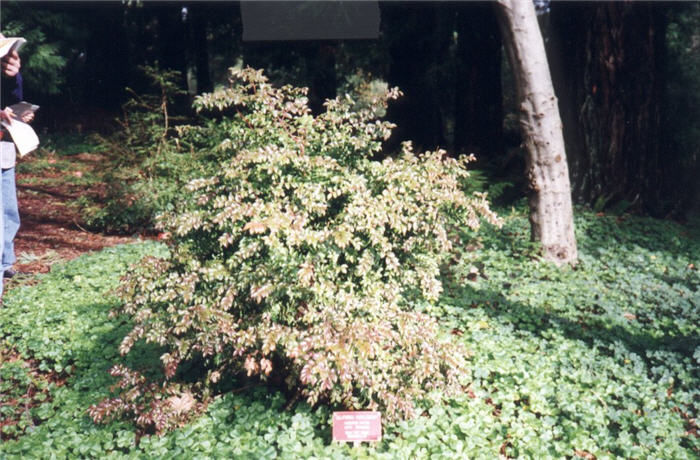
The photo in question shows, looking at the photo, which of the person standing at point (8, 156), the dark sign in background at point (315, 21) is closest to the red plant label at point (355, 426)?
the person standing at point (8, 156)

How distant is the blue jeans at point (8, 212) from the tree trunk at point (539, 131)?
4.63m

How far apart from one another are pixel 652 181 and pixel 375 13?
5.06 metres

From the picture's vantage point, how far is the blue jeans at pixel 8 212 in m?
4.07

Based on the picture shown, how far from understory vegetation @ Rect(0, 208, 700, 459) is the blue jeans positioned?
0.69 metres

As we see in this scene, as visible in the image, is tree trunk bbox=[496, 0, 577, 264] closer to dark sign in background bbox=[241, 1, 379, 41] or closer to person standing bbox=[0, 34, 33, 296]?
dark sign in background bbox=[241, 1, 379, 41]

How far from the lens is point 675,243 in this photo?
668cm

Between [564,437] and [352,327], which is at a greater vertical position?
[352,327]

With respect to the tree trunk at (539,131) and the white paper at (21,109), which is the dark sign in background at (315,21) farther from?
the white paper at (21,109)

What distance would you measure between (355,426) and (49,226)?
650 centimetres

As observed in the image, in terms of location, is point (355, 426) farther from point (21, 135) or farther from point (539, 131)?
point (539, 131)

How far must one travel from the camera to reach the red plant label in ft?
10.4

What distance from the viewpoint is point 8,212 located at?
13.8ft

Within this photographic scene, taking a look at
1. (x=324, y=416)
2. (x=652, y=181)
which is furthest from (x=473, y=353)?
(x=652, y=181)

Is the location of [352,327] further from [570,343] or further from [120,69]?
[120,69]
